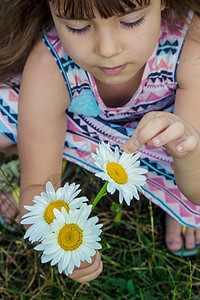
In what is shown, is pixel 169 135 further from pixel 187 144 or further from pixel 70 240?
pixel 70 240

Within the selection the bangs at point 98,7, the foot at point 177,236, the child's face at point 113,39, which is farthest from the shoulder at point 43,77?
the foot at point 177,236

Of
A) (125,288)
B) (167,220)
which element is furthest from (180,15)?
(125,288)

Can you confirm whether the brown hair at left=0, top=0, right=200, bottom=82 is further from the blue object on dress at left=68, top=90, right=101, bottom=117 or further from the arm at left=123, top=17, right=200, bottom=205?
the blue object on dress at left=68, top=90, right=101, bottom=117

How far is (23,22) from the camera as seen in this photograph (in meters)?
1.08

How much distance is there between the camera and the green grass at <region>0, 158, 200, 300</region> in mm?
1108

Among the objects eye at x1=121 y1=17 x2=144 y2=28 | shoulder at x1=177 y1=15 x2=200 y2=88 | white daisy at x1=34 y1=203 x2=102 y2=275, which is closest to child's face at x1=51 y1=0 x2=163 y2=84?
eye at x1=121 y1=17 x2=144 y2=28

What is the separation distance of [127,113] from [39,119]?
27 centimetres

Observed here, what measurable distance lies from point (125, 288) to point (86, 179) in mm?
392

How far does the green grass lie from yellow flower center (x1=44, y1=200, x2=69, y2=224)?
1.51ft

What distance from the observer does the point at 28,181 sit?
102 centimetres

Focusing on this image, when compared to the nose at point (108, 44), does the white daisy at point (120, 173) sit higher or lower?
lower

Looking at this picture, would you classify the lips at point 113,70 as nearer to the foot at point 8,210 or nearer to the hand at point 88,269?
the hand at point 88,269

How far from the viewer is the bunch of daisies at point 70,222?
582mm

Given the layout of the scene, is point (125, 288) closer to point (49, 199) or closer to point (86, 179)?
point (86, 179)
